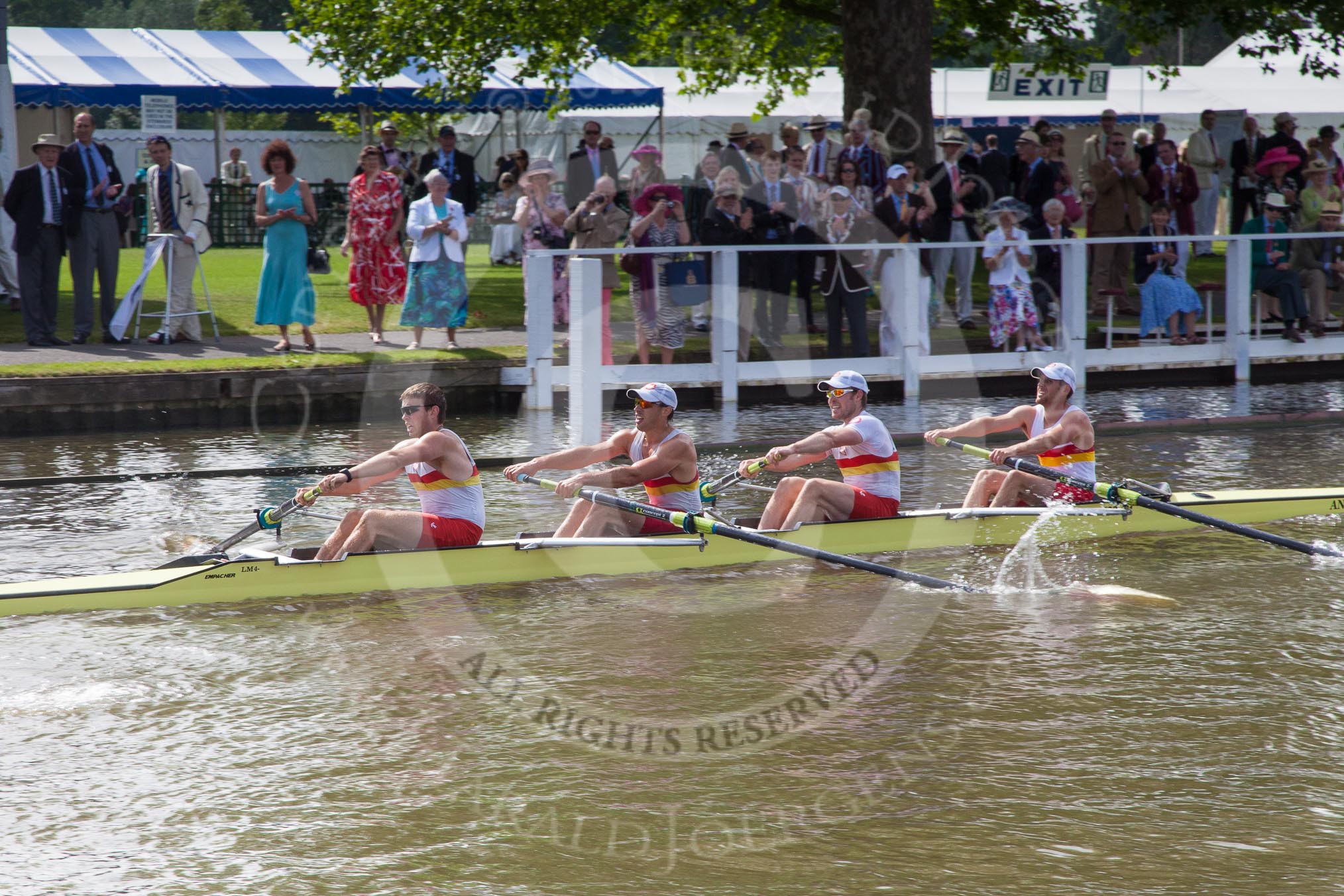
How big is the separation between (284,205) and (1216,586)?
9729 mm

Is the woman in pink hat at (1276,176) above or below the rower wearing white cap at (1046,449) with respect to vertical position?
above

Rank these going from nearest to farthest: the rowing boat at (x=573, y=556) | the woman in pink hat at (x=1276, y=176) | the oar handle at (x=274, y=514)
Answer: the rowing boat at (x=573, y=556)
the oar handle at (x=274, y=514)
the woman in pink hat at (x=1276, y=176)

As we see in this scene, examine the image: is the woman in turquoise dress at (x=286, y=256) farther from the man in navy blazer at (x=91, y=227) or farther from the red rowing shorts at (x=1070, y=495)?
the red rowing shorts at (x=1070, y=495)

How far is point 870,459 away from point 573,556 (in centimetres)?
197

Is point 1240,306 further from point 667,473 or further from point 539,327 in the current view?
point 667,473

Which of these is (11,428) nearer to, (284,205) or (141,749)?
(284,205)

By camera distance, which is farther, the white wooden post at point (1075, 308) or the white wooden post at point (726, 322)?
the white wooden post at point (1075, 308)

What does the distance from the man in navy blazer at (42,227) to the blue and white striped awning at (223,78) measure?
9797 millimetres

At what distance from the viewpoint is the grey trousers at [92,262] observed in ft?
49.0

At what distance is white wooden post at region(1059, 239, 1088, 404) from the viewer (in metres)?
15.2

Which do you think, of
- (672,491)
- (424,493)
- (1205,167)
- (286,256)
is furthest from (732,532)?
(1205,167)

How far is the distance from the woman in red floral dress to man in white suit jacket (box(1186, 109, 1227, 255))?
43.3ft

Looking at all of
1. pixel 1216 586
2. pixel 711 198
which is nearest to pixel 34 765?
pixel 1216 586

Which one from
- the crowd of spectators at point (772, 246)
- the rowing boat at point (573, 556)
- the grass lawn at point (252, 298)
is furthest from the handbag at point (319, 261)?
the rowing boat at point (573, 556)
